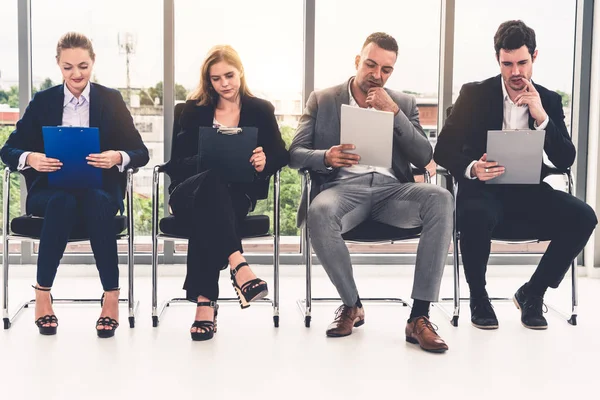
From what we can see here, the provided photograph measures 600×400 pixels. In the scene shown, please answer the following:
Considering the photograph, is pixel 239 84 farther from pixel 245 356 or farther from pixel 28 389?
pixel 28 389

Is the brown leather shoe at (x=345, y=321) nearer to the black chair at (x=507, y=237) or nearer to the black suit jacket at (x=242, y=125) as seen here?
the black chair at (x=507, y=237)

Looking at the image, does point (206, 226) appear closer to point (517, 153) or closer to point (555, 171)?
point (517, 153)

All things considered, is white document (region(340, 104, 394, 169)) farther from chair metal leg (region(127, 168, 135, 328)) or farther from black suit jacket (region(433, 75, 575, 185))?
chair metal leg (region(127, 168, 135, 328))

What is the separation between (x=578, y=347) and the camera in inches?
98.9

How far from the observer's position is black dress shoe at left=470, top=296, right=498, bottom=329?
2.74m

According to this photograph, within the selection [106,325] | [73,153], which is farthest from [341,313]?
[73,153]

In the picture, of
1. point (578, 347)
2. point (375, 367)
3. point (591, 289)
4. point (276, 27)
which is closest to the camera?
point (375, 367)

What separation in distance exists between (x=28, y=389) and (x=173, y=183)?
1.07m

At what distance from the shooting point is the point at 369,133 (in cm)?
260

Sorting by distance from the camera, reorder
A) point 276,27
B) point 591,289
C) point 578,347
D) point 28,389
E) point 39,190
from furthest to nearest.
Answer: point 276,27 → point 591,289 → point 39,190 → point 578,347 → point 28,389

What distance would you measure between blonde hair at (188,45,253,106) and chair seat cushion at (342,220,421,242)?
814 millimetres

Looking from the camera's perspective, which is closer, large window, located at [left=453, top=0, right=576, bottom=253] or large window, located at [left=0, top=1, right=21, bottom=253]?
large window, located at [left=0, top=1, right=21, bottom=253]

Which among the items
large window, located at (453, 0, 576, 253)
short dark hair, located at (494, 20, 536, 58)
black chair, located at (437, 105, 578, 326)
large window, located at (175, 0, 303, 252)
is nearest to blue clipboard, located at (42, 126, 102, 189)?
large window, located at (175, 0, 303, 252)

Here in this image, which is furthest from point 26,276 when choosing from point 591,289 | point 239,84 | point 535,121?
point 591,289
